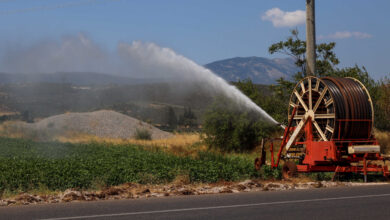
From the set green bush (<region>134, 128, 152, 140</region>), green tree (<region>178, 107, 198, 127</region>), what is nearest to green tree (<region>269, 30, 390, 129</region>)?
green bush (<region>134, 128, 152, 140</region>)

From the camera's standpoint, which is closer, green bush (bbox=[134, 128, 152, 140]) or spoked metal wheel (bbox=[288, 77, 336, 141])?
spoked metal wheel (bbox=[288, 77, 336, 141])

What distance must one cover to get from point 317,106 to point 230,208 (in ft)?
25.6

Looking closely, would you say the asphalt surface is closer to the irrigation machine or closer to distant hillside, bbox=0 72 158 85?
the irrigation machine

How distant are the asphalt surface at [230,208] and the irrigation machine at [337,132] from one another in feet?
9.88

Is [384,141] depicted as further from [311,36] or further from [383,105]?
[311,36]

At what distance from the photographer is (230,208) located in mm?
10828

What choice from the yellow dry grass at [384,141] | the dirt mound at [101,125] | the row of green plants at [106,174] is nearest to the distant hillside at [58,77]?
the dirt mound at [101,125]

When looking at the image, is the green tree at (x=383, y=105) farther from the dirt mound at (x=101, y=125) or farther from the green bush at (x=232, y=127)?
the dirt mound at (x=101, y=125)

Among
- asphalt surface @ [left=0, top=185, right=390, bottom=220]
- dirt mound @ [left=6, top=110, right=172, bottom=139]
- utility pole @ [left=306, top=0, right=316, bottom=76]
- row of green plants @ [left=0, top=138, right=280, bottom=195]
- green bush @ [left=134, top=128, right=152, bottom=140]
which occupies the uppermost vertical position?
utility pole @ [left=306, top=0, right=316, bottom=76]

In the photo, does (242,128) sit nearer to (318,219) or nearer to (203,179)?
(203,179)

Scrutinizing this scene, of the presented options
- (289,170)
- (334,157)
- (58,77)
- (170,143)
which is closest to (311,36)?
(289,170)

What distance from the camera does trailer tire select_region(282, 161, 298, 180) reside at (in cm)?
1730

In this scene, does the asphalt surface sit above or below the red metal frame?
below

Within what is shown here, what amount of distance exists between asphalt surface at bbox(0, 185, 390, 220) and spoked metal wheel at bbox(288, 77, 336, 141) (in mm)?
3947
